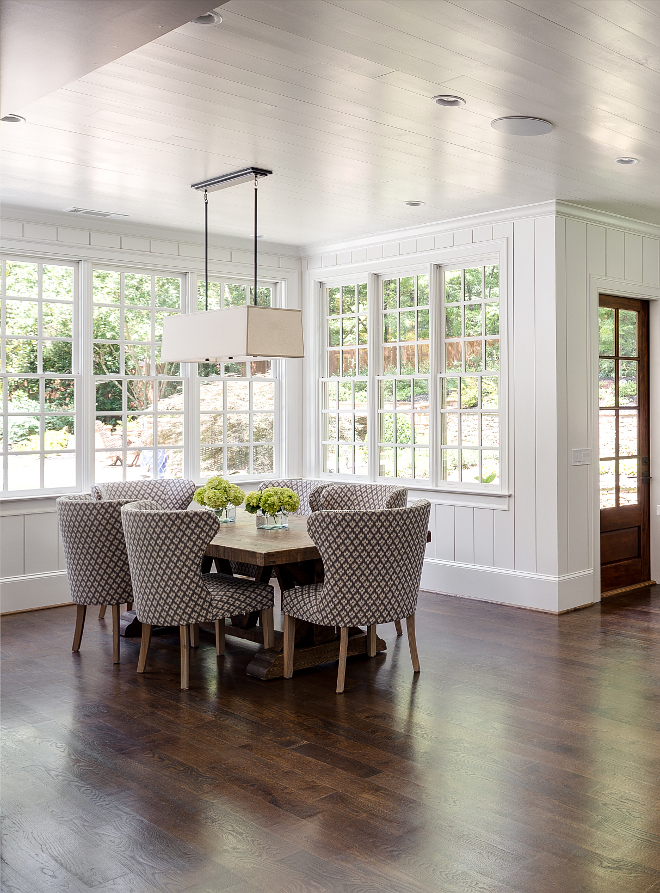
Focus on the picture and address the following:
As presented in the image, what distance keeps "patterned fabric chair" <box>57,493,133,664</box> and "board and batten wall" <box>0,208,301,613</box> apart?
1.15 m

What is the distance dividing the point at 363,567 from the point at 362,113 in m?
2.20

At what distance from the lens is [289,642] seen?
181 inches

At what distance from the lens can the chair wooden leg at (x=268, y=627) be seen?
4836 millimetres

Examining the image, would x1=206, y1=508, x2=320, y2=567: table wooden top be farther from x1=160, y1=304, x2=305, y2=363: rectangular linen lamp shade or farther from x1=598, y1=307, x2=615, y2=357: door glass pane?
x1=598, y1=307, x2=615, y2=357: door glass pane

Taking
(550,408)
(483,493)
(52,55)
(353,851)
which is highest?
(52,55)

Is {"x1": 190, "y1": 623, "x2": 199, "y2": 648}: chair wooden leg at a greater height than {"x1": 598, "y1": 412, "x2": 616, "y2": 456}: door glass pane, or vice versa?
{"x1": 598, "y1": 412, "x2": 616, "y2": 456}: door glass pane

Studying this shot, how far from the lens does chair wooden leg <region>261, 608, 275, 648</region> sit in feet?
15.9

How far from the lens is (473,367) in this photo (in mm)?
6680

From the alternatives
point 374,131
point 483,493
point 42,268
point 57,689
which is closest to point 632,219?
point 483,493

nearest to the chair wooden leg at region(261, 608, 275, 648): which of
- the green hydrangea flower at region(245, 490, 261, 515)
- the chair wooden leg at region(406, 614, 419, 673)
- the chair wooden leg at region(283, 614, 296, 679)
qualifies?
the chair wooden leg at region(283, 614, 296, 679)

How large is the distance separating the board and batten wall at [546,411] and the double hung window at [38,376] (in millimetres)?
3013

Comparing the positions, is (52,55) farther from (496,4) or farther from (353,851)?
(353,851)

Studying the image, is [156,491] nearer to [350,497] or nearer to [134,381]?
[134,381]

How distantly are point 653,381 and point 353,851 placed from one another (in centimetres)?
539
